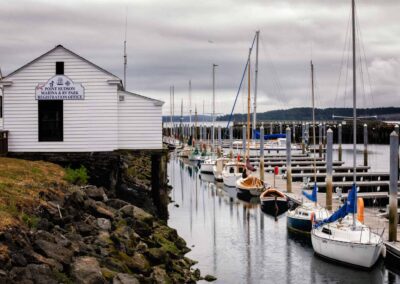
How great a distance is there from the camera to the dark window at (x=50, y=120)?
3662 centimetres

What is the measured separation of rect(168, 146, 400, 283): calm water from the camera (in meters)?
28.5

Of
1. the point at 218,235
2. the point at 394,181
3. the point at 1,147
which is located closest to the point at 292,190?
the point at 218,235

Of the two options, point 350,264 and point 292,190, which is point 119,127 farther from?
point 292,190

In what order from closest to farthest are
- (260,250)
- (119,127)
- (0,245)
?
(0,245)
(260,250)
(119,127)

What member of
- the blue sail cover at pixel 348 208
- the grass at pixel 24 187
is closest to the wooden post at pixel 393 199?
the blue sail cover at pixel 348 208

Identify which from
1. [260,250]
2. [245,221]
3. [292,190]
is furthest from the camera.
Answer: [292,190]

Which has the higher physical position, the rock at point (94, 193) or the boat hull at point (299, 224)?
the rock at point (94, 193)

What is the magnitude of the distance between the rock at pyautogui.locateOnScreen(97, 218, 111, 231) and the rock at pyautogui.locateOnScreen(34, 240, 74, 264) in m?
6.01

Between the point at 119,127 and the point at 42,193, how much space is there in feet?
39.7

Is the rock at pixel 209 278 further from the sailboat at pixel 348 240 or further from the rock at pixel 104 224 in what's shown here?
the sailboat at pixel 348 240

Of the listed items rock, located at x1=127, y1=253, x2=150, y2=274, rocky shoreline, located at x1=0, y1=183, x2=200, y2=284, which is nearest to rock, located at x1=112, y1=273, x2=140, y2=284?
rocky shoreline, located at x1=0, y1=183, x2=200, y2=284

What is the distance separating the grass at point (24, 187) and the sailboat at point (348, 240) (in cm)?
1352

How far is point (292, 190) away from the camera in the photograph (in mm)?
52750

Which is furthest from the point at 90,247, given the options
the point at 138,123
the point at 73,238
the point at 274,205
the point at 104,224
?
the point at 274,205
